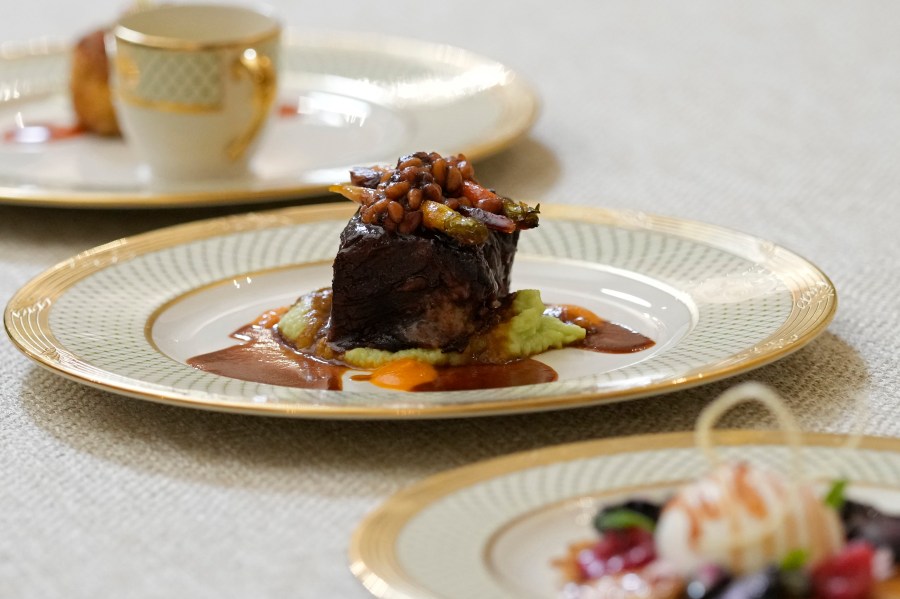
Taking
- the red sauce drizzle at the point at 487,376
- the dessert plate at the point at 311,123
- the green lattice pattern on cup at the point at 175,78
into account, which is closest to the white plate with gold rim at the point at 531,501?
the red sauce drizzle at the point at 487,376

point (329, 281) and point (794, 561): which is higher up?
point (794, 561)

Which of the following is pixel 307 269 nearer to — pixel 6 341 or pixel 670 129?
pixel 6 341

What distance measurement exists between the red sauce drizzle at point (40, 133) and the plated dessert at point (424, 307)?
1.37 metres

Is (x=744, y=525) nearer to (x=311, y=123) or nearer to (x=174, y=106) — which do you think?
(x=174, y=106)

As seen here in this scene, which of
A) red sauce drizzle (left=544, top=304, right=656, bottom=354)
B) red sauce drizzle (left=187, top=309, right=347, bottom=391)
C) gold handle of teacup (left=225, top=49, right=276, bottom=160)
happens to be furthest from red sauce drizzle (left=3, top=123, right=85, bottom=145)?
red sauce drizzle (left=544, top=304, right=656, bottom=354)

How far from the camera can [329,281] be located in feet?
8.20

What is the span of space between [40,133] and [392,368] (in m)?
1.65

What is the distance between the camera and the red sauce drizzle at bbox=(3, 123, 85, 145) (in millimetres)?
3359

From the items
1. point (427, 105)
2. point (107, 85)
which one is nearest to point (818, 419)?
point (427, 105)

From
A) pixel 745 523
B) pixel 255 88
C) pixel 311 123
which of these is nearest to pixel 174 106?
pixel 255 88

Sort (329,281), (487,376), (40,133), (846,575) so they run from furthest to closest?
(40,133) < (329,281) < (487,376) < (846,575)

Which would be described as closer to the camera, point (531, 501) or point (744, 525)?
point (744, 525)

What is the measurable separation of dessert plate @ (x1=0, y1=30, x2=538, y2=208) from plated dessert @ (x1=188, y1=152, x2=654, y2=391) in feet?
2.31

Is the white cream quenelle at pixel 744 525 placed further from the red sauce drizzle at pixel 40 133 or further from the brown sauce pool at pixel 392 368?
the red sauce drizzle at pixel 40 133
